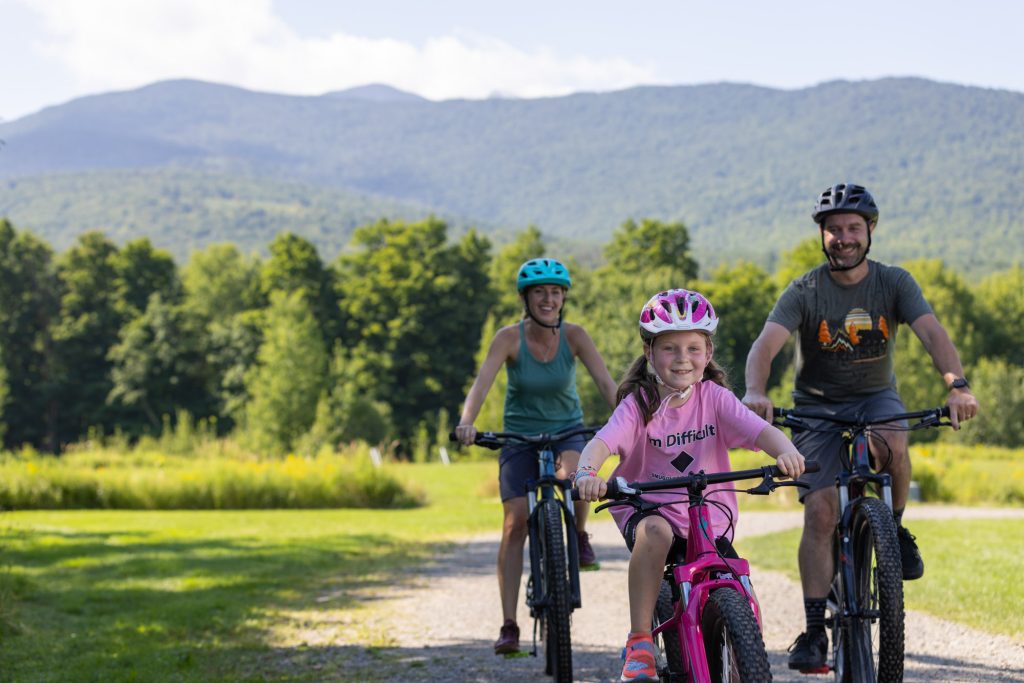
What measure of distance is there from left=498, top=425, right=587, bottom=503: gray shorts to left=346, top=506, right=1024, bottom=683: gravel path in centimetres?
104

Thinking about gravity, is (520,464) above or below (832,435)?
below

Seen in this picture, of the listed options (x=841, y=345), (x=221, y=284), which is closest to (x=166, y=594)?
(x=841, y=345)

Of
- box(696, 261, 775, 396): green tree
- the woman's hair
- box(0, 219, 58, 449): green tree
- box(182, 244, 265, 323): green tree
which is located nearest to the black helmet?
the woman's hair

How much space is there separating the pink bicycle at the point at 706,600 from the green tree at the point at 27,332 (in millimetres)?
71741

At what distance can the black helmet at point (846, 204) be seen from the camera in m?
6.12

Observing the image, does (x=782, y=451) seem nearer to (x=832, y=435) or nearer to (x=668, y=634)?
(x=668, y=634)

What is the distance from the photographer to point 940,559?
1230 centimetres

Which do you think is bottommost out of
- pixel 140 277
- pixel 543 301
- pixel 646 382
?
pixel 646 382

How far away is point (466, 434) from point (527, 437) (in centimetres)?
34

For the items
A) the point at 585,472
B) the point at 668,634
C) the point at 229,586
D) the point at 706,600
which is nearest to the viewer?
the point at 706,600

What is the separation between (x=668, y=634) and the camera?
15.7 feet

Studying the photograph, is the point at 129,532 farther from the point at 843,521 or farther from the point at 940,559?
the point at 843,521

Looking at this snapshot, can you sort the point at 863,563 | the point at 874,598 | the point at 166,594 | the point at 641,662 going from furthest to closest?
1. the point at 166,594
2. the point at 863,563
3. the point at 874,598
4. the point at 641,662

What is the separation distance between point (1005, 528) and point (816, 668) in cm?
1143
